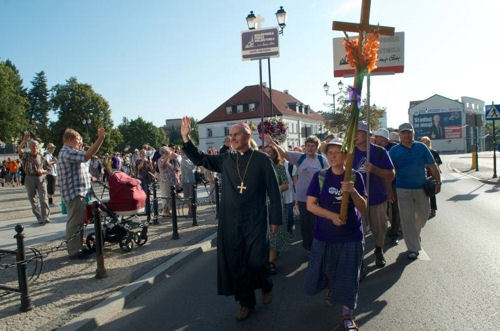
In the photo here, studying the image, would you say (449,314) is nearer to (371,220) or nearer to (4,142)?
(371,220)

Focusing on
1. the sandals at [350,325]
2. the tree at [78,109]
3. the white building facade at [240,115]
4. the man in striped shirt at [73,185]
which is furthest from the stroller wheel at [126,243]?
the white building facade at [240,115]

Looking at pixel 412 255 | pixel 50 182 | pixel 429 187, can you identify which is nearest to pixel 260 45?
pixel 429 187

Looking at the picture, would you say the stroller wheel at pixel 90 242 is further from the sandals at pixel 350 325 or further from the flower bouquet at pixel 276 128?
the flower bouquet at pixel 276 128

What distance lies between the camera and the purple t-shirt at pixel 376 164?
5656 mm

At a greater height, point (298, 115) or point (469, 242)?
point (298, 115)

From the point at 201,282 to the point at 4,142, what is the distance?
209ft

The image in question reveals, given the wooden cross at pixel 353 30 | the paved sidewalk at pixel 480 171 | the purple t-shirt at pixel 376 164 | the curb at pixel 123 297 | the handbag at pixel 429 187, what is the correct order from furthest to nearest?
1. the paved sidewalk at pixel 480 171
2. the handbag at pixel 429 187
3. the purple t-shirt at pixel 376 164
4. the curb at pixel 123 297
5. the wooden cross at pixel 353 30

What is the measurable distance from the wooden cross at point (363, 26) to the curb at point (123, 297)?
153 inches

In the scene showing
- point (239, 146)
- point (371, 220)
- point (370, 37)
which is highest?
point (370, 37)

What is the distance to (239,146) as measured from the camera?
173 inches

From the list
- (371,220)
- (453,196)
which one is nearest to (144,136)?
(453,196)

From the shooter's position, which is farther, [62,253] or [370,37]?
[62,253]

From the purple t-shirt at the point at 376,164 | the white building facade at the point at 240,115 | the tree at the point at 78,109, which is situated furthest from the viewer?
the white building facade at the point at 240,115

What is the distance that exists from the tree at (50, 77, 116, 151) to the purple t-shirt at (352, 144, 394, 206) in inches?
2171
